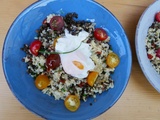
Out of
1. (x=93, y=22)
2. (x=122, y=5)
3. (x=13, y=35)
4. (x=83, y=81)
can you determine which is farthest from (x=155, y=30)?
(x=13, y=35)

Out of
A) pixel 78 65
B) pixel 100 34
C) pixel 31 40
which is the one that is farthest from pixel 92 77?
pixel 31 40

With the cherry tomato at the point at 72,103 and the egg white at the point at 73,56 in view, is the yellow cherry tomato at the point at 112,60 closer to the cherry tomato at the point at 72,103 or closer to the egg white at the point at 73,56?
the egg white at the point at 73,56

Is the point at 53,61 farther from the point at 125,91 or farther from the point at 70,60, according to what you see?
the point at 125,91

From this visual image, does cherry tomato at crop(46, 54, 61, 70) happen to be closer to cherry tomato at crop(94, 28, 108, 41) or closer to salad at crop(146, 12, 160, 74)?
cherry tomato at crop(94, 28, 108, 41)

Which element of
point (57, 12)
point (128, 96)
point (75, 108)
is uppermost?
point (57, 12)

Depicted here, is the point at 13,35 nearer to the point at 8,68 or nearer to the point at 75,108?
the point at 8,68

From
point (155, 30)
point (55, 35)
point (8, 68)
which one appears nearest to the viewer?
point (8, 68)
